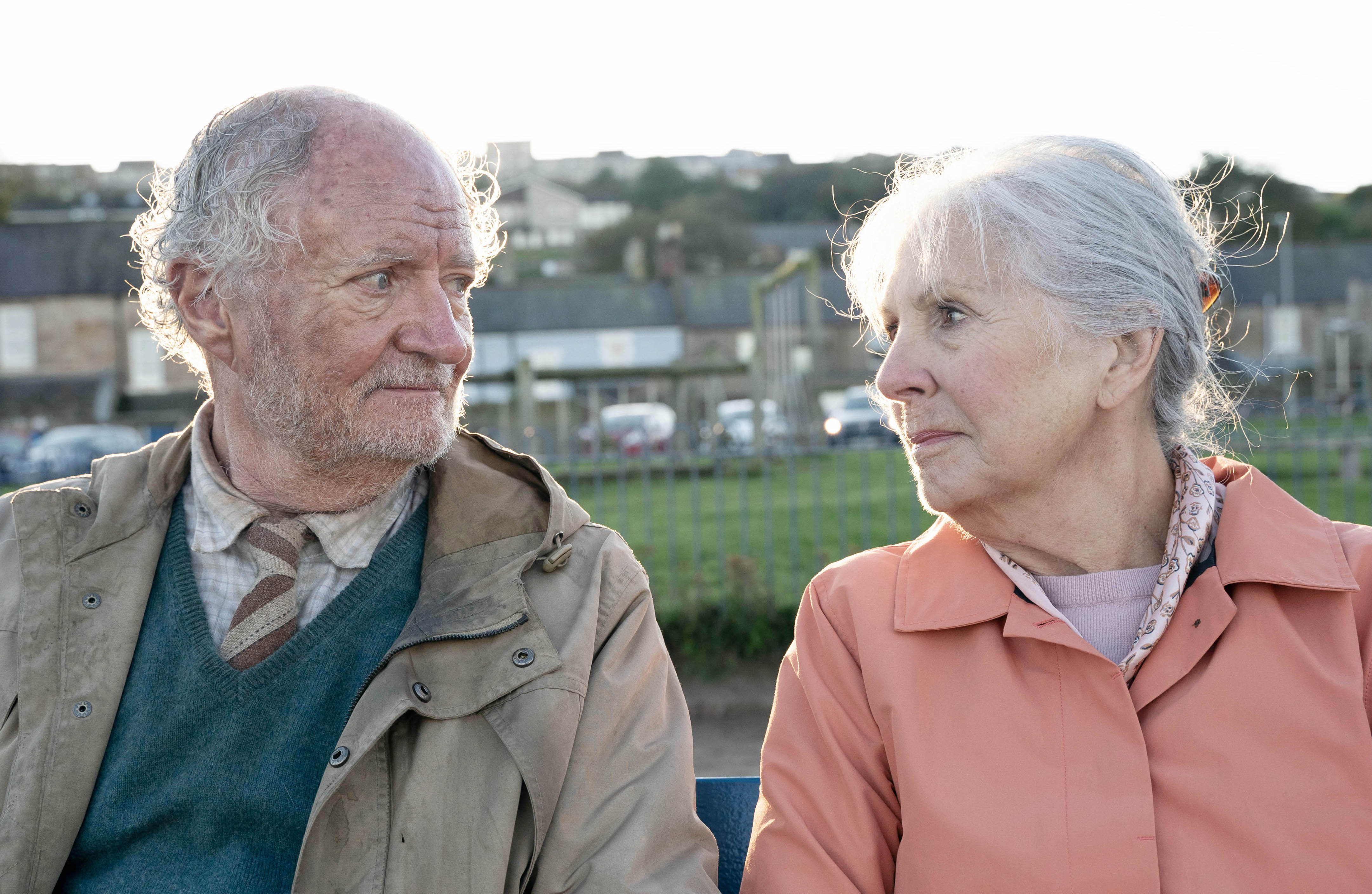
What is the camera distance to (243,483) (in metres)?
2.49

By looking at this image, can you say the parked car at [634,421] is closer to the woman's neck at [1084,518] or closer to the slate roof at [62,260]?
the woman's neck at [1084,518]

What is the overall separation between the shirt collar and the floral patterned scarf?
1.31 meters

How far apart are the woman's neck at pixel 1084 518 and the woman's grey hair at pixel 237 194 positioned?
131 cm

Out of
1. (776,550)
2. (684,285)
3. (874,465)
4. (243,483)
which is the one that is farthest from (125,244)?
(243,483)

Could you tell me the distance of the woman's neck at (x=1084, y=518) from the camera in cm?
210

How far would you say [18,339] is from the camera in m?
40.7

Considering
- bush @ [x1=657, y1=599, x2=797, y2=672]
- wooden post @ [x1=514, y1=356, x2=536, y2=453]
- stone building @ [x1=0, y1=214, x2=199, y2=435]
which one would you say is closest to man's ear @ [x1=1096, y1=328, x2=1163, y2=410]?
bush @ [x1=657, y1=599, x2=797, y2=672]

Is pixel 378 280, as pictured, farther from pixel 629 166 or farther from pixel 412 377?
pixel 629 166

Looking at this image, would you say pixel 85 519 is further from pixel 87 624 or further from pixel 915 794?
pixel 915 794

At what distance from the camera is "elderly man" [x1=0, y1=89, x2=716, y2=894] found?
1932 millimetres

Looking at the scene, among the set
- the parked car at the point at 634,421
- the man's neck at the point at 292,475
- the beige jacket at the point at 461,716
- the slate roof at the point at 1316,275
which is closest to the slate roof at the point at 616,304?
the parked car at the point at 634,421

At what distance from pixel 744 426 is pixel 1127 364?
467 inches

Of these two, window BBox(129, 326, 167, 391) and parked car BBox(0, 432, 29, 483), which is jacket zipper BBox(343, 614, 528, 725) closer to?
parked car BBox(0, 432, 29, 483)

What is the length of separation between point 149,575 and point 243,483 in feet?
1.03
